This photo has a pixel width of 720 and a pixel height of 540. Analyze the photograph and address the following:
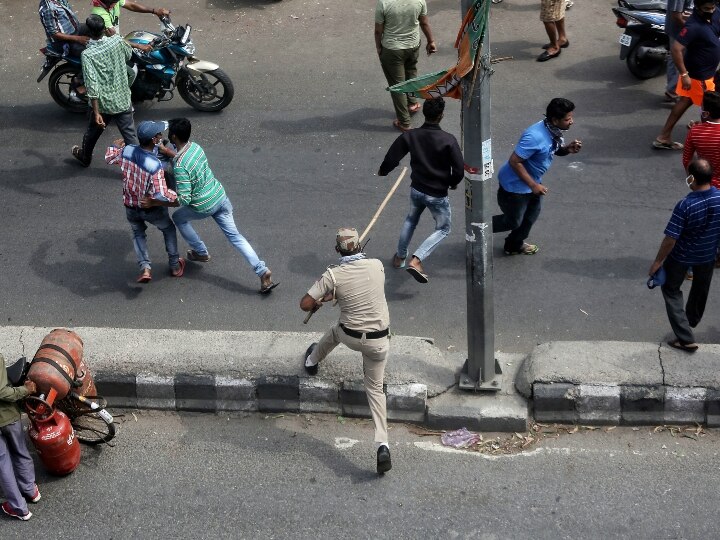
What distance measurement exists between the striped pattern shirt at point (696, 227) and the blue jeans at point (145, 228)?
4.29m

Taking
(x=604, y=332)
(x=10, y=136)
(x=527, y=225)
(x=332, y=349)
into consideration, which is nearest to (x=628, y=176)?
(x=527, y=225)

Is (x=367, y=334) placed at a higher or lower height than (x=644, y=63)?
higher

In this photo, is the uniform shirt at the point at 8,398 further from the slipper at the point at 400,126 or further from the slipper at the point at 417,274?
the slipper at the point at 400,126

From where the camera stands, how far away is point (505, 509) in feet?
20.0

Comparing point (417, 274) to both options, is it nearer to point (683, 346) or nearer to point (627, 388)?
point (627, 388)

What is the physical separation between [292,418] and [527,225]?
9.48 ft

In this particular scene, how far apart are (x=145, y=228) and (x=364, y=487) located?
3440 millimetres

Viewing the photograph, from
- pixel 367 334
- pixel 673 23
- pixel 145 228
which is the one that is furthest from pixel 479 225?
pixel 673 23

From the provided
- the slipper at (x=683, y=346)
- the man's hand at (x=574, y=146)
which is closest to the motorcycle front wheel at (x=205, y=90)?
the man's hand at (x=574, y=146)

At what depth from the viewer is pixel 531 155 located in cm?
790

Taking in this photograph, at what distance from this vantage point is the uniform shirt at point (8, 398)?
19.2ft

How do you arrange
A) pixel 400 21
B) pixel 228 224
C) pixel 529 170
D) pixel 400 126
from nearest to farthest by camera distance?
pixel 529 170, pixel 228 224, pixel 400 21, pixel 400 126

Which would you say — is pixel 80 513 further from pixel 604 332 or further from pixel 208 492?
pixel 604 332

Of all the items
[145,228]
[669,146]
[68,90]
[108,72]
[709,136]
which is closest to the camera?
[709,136]
